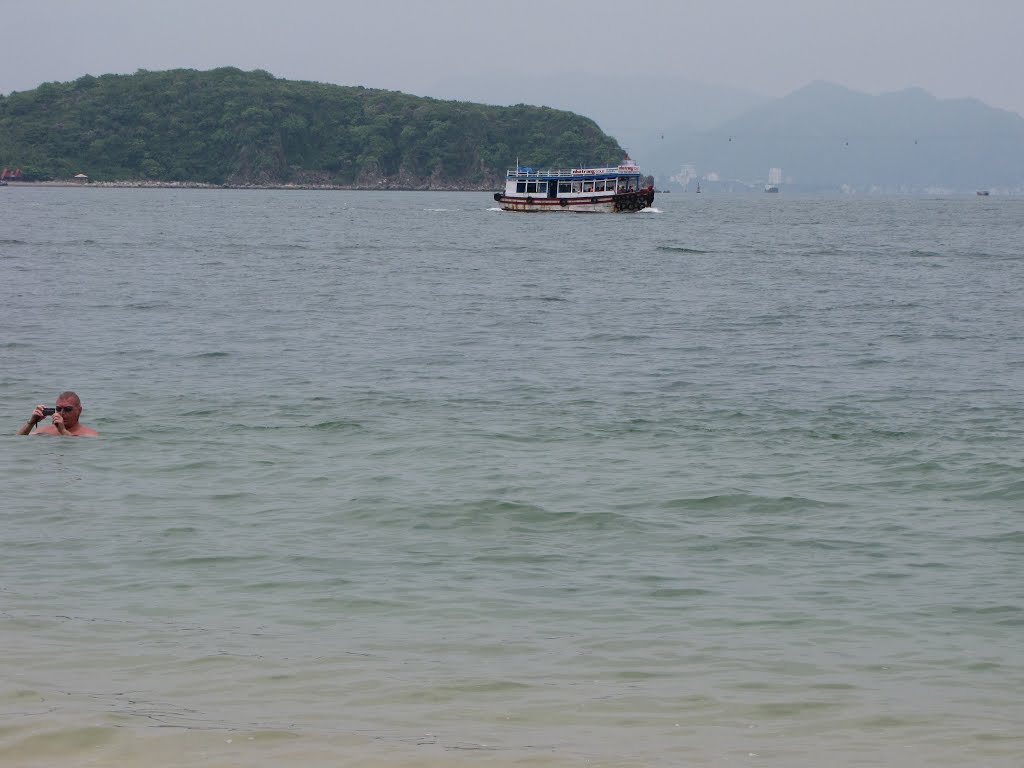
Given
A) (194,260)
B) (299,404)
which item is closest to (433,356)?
(299,404)

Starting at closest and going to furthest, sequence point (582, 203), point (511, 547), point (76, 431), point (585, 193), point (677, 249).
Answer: point (511, 547)
point (76, 431)
point (677, 249)
point (582, 203)
point (585, 193)

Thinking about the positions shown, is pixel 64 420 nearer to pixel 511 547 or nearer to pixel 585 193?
pixel 511 547

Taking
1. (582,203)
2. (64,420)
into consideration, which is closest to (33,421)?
(64,420)

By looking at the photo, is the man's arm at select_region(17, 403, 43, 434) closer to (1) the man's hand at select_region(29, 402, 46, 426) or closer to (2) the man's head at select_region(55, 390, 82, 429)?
(1) the man's hand at select_region(29, 402, 46, 426)

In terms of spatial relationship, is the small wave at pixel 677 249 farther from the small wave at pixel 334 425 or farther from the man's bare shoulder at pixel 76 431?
the man's bare shoulder at pixel 76 431

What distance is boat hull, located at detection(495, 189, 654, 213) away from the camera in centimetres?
9538

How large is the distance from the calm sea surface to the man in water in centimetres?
31

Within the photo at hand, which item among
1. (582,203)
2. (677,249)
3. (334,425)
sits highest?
(582,203)

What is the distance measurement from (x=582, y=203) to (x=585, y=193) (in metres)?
1.30

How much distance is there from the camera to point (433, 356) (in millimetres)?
22719

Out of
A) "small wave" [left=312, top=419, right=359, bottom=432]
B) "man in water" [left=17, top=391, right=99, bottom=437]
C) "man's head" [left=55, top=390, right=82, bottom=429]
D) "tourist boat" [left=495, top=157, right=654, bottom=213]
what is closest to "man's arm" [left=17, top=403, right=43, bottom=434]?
"man in water" [left=17, top=391, right=99, bottom=437]

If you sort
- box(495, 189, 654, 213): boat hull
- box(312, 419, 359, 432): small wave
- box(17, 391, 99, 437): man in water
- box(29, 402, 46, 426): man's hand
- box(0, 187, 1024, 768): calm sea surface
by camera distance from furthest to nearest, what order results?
box(495, 189, 654, 213): boat hull < box(312, 419, 359, 432): small wave < box(29, 402, 46, 426): man's hand < box(17, 391, 99, 437): man in water < box(0, 187, 1024, 768): calm sea surface

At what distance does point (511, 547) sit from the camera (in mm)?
10555

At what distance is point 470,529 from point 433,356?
11782 mm
